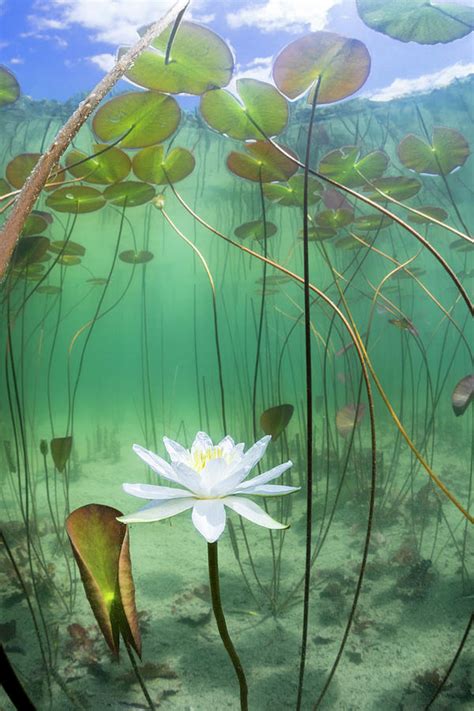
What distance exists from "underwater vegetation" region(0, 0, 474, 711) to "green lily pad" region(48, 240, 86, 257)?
1 centimetres

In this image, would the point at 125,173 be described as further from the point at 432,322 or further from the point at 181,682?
the point at 432,322

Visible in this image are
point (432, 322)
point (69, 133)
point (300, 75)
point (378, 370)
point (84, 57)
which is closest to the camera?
point (69, 133)

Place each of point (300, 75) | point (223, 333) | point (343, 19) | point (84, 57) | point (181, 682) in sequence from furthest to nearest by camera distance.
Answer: point (223, 333) → point (84, 57) → point (343, 19) → point (181, 682) → point (300, 75)

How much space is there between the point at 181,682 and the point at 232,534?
34cm

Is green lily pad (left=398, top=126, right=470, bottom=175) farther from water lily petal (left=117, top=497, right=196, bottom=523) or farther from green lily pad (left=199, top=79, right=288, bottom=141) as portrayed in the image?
water lily petal (left=117, top=497, right=196, bottom=523)

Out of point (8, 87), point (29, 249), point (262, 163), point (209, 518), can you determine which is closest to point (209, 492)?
point (209, 518)

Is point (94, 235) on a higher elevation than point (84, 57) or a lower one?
lower

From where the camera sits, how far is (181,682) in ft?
2.79

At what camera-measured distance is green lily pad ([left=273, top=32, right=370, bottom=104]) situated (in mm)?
691

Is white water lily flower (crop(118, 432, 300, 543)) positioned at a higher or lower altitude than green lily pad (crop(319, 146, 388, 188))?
lower

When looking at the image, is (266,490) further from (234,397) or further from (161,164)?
(234,397)

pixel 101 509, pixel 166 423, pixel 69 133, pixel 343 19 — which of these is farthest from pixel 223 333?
pixel 69 133

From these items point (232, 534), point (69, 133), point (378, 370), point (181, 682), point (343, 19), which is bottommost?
point (181, 682)

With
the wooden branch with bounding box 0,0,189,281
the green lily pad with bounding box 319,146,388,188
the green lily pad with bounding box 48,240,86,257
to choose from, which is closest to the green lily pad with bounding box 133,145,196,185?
the green lily pad with bounding box 319,146,388,188
